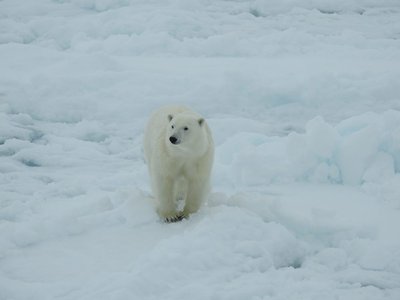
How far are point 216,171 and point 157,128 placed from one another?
106cm

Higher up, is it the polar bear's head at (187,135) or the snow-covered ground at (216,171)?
the polar bear's head at (187,135)

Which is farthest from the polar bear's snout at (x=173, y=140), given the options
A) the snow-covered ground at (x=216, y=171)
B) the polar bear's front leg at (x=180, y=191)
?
the snow-covered ground at (x=216, y=171)

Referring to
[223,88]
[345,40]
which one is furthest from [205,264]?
[345,40]

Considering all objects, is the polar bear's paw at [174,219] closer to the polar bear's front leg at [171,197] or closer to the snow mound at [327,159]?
the polar bear's front leg at [171,197]

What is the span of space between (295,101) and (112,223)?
4.45m

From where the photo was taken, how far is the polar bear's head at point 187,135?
144 inches

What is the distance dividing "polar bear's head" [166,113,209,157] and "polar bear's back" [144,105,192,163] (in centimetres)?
17

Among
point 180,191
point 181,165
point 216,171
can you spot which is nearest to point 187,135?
point 181,165

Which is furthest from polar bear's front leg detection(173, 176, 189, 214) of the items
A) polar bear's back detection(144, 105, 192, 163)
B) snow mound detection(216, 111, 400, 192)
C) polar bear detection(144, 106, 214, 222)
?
snow mound detection(216, 111, 400, 192)

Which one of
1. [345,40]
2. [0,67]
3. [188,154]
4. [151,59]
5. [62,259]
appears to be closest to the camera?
[62,259]

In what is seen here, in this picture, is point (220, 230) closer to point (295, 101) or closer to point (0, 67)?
point (295, 101)

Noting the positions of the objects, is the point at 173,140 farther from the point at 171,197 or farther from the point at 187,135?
the point at 171,197

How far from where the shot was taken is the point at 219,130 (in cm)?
668

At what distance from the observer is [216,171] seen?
5.00 metres
